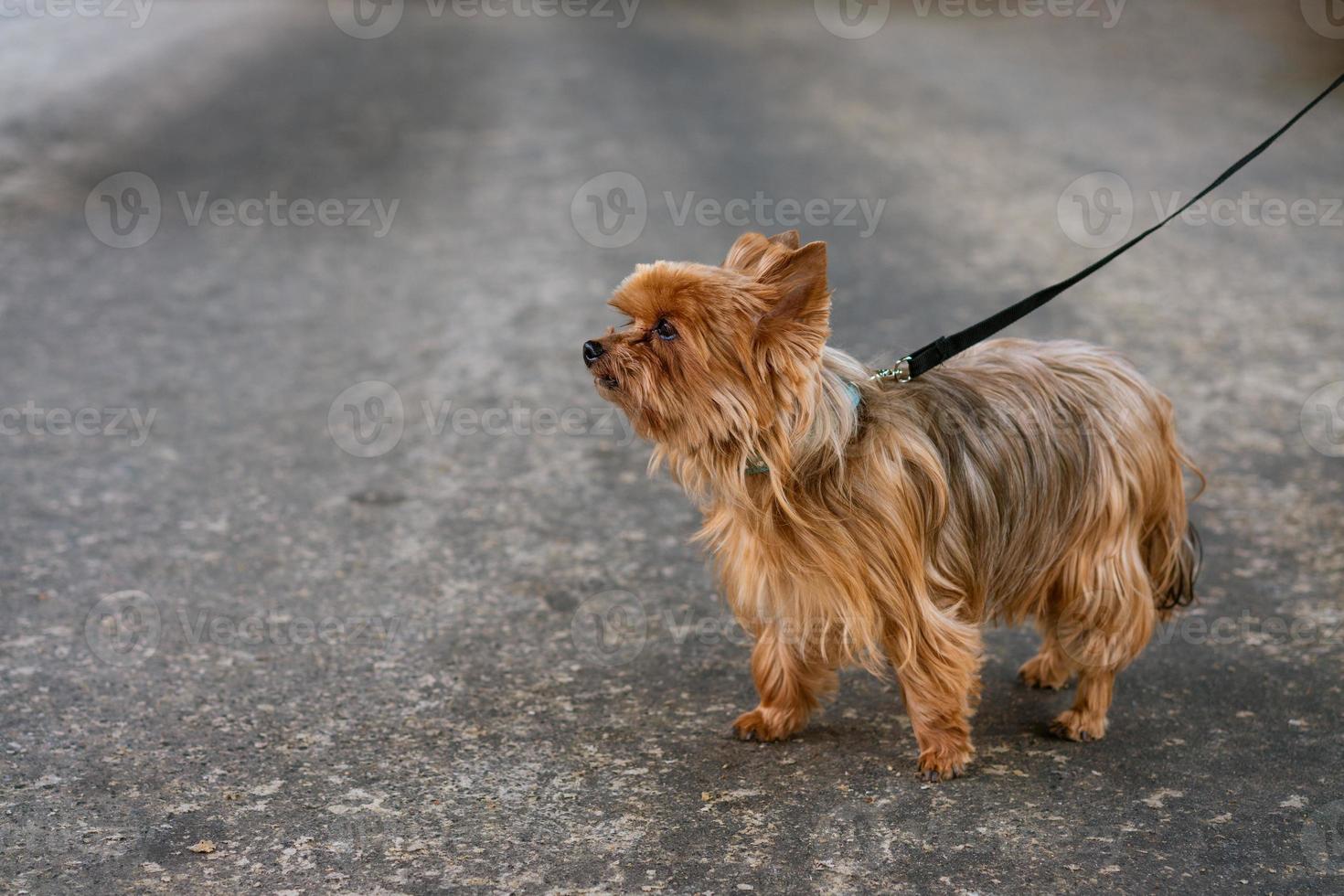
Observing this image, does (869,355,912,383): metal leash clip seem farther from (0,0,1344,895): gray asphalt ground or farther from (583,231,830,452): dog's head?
(0,0,1344,895): gray asphalt ground

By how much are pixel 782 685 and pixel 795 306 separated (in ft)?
4.05

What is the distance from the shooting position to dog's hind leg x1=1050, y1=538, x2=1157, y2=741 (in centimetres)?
387

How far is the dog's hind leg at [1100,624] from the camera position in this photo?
387cm

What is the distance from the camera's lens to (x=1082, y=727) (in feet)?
13.1

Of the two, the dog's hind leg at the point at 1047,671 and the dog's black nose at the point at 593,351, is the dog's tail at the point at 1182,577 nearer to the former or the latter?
the dog's hind leg at the point at 1047,671

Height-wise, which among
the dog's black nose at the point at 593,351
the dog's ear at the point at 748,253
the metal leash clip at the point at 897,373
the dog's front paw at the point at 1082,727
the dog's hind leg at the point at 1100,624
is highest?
the dog's ear at the point at 748,253

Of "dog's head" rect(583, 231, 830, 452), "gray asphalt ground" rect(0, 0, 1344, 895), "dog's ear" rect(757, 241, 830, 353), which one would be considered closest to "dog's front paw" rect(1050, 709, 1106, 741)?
"gray asphalt ground" rect(0, 0, 1344, 895)

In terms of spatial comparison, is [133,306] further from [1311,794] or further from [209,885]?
[1311,794]

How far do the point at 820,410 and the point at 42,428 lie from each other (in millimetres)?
4544

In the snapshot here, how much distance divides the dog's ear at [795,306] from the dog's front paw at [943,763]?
125 centimetres

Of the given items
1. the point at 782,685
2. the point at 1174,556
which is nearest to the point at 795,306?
the point at 782,685

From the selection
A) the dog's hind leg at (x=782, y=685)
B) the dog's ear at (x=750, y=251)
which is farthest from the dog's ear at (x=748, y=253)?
the dog's hind leg at (x=782, y=685)

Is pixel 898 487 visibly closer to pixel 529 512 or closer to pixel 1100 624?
pixel 1100 624

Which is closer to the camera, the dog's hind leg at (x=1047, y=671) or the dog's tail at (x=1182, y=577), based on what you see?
the dog's tail at (x=1182, y=577)
